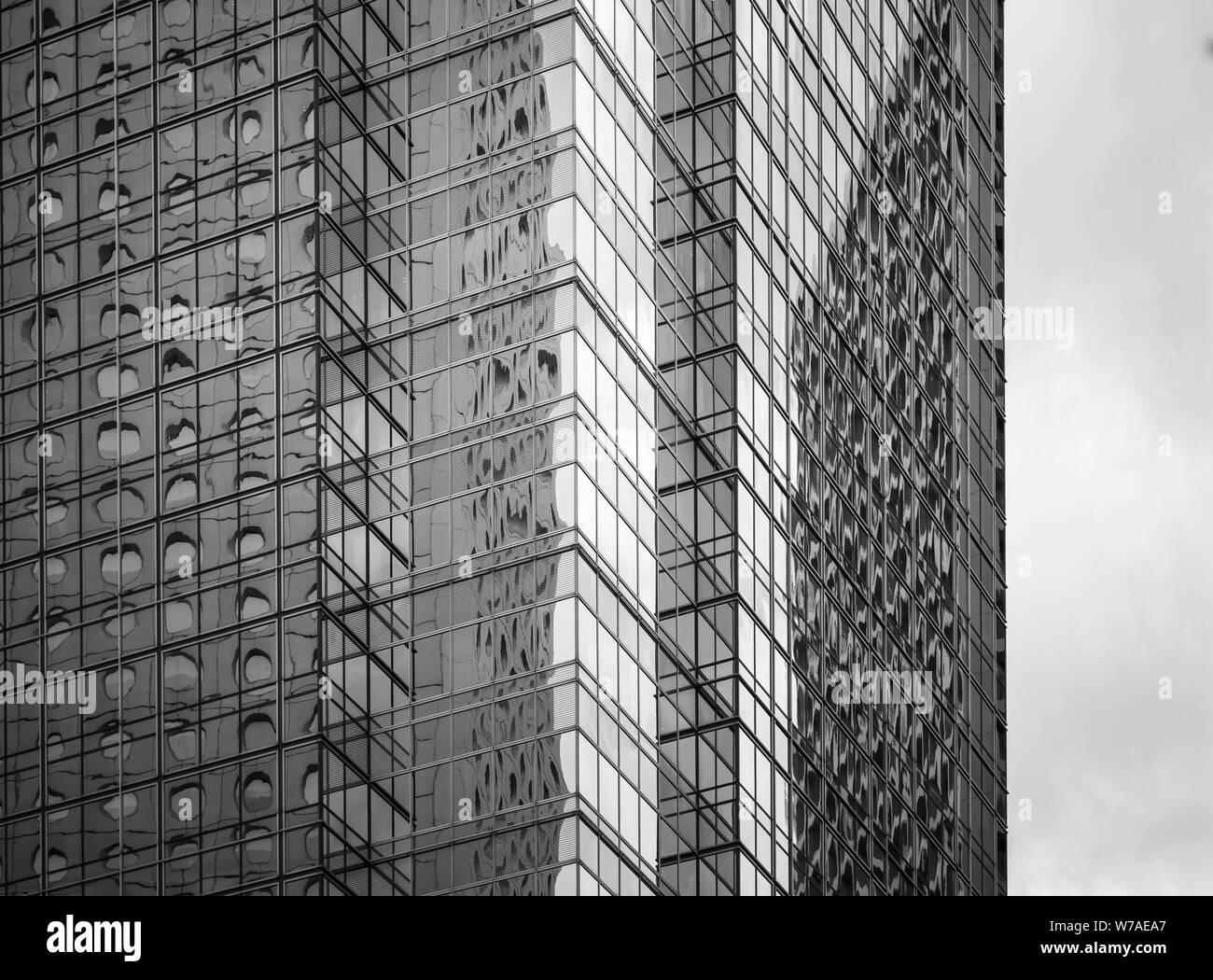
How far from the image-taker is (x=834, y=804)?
70562 mm

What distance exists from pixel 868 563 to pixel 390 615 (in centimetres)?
2523

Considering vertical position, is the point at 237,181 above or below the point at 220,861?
above

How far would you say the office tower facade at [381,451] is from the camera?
53.2 meters

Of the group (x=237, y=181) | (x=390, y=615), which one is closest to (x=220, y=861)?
(x=390, y=615)

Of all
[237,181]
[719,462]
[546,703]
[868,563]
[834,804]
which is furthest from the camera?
[868,563]

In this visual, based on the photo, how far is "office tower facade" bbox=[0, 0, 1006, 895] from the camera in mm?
53250

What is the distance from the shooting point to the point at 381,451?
184ft

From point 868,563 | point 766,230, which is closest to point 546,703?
point 766,230

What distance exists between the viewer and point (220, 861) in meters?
53.3

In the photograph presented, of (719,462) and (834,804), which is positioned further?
(834,804)
